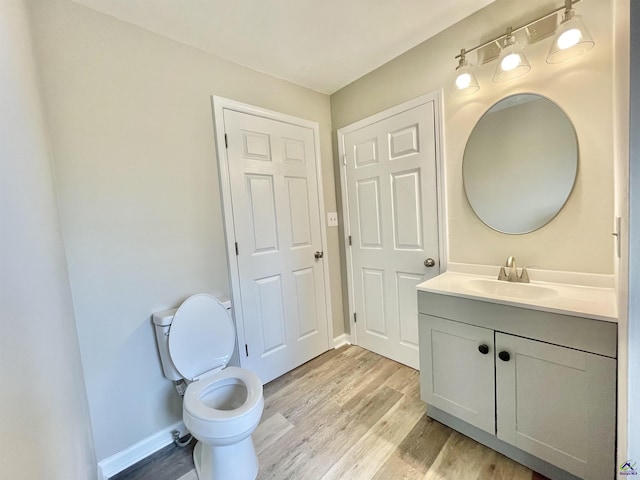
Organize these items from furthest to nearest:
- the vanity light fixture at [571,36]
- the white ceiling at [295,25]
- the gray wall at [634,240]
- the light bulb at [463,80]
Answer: the light bulb at [463,80] → the white ceiling at [295,25] → the vanity light fixture at [571,36] → the gray wall at [634,240]

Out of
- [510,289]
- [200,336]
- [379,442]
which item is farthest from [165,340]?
[510,289]

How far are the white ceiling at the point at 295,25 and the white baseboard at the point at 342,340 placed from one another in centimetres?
230

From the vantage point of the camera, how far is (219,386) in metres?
1.44

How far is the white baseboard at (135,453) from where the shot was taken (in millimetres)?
1337

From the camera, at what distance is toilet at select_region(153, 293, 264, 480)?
1.15m

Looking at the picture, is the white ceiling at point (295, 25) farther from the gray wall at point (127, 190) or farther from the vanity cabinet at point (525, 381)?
the vanity cabinet at point (525, 381)

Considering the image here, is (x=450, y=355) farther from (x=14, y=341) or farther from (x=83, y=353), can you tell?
(x=83, y=353)

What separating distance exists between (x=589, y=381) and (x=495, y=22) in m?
1.81

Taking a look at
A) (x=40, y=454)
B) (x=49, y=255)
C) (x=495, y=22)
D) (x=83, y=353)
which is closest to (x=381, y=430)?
(x=40, y=454)

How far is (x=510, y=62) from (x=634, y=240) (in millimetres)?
1224

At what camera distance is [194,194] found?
165 cm

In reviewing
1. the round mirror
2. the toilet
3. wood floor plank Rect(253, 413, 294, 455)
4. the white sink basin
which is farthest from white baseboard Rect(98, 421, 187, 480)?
the round mirror

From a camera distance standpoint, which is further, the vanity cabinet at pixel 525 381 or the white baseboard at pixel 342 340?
the white baseboard at pixel 342 340

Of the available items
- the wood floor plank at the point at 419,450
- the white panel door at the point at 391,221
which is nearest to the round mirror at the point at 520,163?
the white panel door at the point at 391,221
